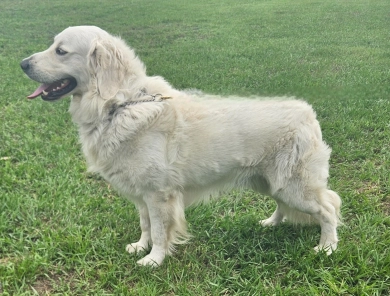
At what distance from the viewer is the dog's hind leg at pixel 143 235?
342 cm

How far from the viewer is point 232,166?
3207 millimetres

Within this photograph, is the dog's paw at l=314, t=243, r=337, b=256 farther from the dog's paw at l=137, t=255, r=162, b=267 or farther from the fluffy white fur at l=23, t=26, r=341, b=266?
the dog's paw at l=137, t=255, r=162, b=267

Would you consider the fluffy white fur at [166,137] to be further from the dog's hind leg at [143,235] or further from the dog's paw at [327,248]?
the dog's hind leg at [143,235]

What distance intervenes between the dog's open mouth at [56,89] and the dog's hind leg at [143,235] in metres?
1.16

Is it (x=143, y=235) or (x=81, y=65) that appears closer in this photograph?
(x=81, y=65)

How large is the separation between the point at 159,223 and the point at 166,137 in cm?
73

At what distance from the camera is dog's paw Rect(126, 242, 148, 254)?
3.41 meters

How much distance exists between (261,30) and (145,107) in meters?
12.7

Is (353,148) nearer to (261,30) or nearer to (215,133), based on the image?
(215,133)

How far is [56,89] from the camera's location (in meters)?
3.20

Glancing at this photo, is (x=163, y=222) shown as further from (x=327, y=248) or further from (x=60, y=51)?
(x=60, y=51)

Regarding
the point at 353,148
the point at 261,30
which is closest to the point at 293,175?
the point at 353,148

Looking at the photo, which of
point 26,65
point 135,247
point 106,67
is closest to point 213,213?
point 135,247

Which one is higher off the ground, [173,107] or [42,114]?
[173,107]
